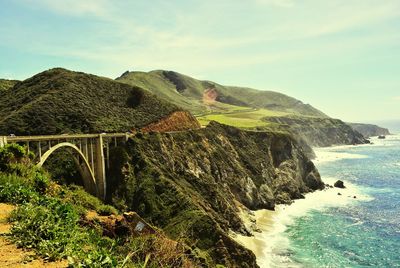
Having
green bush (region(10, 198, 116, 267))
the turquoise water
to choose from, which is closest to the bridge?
the turquoise water

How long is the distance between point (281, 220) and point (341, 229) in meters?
10.7

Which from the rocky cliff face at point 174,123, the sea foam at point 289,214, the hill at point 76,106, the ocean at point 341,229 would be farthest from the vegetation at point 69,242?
the rocky cliff face at point 174,123

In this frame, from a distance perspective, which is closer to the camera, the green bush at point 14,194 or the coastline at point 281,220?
the green bush at point 14,194

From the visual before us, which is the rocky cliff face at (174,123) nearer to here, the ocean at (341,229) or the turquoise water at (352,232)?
the ocean at (341,229)

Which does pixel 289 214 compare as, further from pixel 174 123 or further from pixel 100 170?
pixel 100 170

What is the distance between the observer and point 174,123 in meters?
82.4

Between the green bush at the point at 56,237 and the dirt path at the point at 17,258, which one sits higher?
the green bush at the point at 56,237

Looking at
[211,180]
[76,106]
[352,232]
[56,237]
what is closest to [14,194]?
[56,237]

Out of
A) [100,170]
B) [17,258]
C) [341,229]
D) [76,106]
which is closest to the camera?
[17,258]

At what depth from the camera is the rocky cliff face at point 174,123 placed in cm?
7800

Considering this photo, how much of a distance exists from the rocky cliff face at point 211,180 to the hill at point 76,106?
9956mm

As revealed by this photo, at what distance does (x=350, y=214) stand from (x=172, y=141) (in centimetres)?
3713

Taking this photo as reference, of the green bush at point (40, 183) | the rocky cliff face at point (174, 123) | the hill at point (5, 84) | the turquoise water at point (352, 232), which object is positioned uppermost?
the hill at point (5, 84)

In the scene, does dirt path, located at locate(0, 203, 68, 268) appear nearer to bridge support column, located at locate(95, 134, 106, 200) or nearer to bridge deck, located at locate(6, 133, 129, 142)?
bridge deck, located at locate(6, 133, 129, 142)
